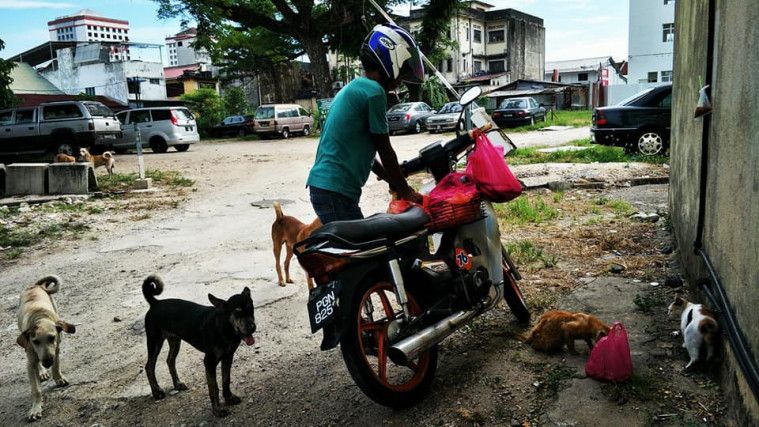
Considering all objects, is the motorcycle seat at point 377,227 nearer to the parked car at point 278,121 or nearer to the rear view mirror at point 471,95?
the rear view mirror at point 471,95

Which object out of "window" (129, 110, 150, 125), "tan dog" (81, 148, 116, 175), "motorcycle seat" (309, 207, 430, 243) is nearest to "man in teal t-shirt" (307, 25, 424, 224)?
"motorcycle seat" (309, 207, 430, 243)

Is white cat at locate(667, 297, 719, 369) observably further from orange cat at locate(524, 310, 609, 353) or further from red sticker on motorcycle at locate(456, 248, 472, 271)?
red sticker on motorcycle at locate(456, 248, 472, 271)

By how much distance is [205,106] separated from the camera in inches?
1501

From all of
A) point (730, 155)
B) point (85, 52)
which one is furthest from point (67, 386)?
point (85, 52)

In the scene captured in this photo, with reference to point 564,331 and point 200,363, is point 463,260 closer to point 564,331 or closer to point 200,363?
point 564,331

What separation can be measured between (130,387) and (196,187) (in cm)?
946

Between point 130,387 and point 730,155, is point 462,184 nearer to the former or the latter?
point 730,155

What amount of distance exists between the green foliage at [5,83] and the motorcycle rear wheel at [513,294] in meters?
→ 16.6

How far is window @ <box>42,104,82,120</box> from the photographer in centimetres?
1903

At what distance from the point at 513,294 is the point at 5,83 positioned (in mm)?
19348

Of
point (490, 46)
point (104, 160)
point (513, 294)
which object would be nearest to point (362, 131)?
point (513, 294)

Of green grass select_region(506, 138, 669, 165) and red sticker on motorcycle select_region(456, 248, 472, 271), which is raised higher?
red sticker on motorcycle select_region(456, 248, 472, 271)

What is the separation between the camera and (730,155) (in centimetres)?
313

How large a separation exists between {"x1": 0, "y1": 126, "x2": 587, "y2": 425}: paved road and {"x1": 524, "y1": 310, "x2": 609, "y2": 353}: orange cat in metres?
1.16
